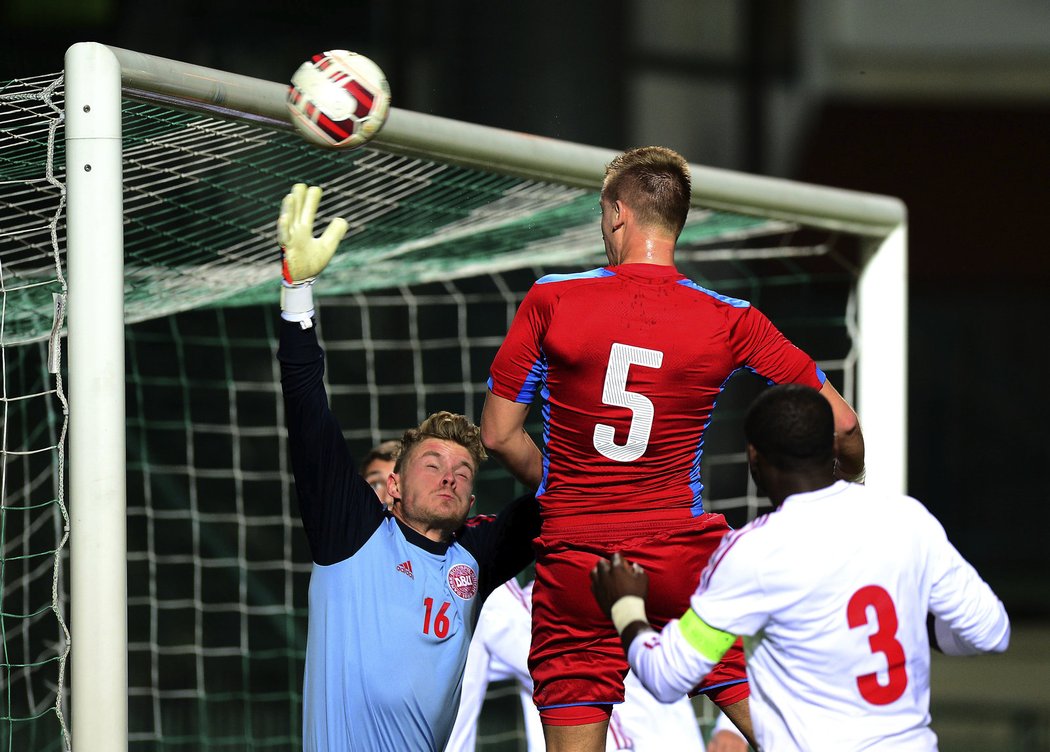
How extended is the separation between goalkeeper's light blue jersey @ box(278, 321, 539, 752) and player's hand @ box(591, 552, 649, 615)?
0.90m

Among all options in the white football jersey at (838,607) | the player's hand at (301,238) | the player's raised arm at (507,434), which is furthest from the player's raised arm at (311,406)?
the white football jersey at (838,607)

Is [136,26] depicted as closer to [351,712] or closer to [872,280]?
[872,280]

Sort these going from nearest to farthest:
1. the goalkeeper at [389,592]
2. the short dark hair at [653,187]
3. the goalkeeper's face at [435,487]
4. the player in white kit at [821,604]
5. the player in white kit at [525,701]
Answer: the player in white kit at [821,604], the short dark hair at [653,187], the goalkeeper at [389,592], the goalkeeper's face at [435,487], the player in white kit at [525,701]

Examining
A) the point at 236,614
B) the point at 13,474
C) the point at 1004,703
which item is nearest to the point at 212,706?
the point at 236,614

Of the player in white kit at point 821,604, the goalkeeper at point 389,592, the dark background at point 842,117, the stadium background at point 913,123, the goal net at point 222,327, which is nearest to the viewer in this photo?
the player in white kit at point 821,604

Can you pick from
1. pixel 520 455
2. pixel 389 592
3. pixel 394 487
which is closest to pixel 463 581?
A: pixel 389 592

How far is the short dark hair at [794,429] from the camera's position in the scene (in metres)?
2.71

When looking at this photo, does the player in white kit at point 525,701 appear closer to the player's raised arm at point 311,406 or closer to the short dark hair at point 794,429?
the player's raised arm at point 311,406

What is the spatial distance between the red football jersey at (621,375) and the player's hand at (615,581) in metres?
0.25

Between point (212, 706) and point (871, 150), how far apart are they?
260 inches

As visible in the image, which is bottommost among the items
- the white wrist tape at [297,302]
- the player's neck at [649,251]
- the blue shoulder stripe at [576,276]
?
the white wrist tape at [297,302]

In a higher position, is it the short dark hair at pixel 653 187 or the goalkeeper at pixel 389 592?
the short dark hair at pixel 653 187

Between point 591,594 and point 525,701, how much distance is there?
2.01m

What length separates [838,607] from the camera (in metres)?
2.66
